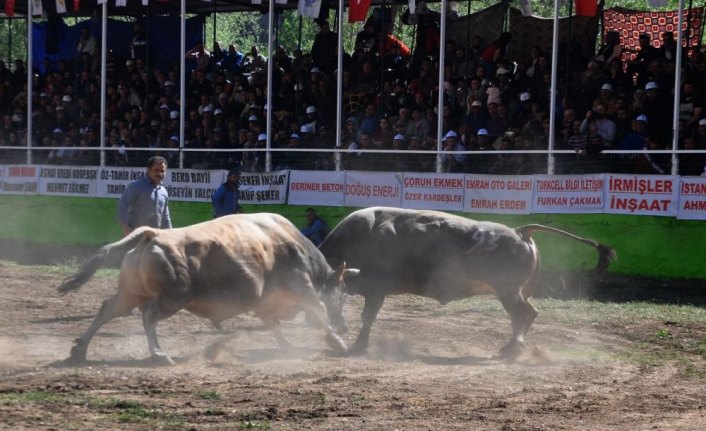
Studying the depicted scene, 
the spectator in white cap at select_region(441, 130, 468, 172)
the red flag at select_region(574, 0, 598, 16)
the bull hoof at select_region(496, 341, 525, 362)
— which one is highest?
the red flag at select_region(574, 0, 598, 16)

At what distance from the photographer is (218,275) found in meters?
8.83

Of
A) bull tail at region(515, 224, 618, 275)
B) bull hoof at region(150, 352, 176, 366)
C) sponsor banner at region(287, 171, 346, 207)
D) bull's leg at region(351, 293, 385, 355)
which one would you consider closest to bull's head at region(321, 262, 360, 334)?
bull's leg at region(351, 293, 385, 355)

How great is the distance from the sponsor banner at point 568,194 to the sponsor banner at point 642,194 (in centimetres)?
16

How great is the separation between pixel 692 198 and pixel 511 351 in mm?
5960

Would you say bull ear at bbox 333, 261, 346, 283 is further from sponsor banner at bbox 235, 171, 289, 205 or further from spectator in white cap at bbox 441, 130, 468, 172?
sponsor banner at bbox 235, 171, 289, 205

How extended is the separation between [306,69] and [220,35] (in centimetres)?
3209

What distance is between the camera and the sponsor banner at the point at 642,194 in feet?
48.0

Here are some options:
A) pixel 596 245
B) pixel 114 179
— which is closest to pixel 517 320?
pixel 596 245

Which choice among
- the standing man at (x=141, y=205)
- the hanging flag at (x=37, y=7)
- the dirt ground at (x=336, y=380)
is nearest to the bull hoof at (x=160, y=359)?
the dirt ground at (x=336, y=380)

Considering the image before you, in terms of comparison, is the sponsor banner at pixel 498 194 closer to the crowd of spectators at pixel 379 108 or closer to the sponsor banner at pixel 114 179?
the crowd of spectators at pixel 379 108

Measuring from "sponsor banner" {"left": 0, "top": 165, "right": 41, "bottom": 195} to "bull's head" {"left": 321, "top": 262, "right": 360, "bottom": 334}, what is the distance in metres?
13.3

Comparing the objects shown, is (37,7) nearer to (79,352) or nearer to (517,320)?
(79,352)

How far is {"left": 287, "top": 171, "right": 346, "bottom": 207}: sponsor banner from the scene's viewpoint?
17.6 meters

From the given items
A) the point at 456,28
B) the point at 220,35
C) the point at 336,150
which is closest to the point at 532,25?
the point at 456,28
